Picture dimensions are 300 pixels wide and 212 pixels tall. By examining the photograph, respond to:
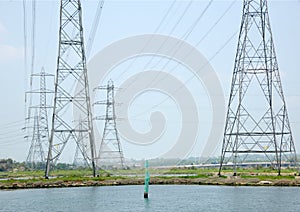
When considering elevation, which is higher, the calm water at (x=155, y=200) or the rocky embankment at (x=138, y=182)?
the rocky embankment at (x=138, y=182)

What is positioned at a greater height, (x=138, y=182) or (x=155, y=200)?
(x=138, y=182)

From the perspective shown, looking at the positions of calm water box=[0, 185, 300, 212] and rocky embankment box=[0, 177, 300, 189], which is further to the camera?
rocky embankment box=[0, 177, 300, 189]

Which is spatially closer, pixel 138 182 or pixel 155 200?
pixel 155 200

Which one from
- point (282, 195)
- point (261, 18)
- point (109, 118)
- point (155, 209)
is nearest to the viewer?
point (155, 209)

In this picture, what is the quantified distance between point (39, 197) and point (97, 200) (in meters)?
6.87

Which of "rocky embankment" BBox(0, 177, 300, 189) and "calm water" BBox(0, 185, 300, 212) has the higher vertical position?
"rocky embankment" BBox(0, 177, 300, 189)

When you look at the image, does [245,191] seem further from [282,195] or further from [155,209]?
[155,209]

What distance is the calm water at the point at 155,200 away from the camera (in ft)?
142

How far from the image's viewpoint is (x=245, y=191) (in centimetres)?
5472

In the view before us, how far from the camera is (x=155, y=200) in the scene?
50.0 meters

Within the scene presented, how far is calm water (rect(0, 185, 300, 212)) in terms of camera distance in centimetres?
4334

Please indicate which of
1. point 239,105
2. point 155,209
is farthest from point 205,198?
point 239,105

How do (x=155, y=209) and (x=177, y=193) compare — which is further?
(x=177, y=193)

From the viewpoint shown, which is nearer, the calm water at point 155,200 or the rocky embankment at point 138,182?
the calm water at point 155,200
